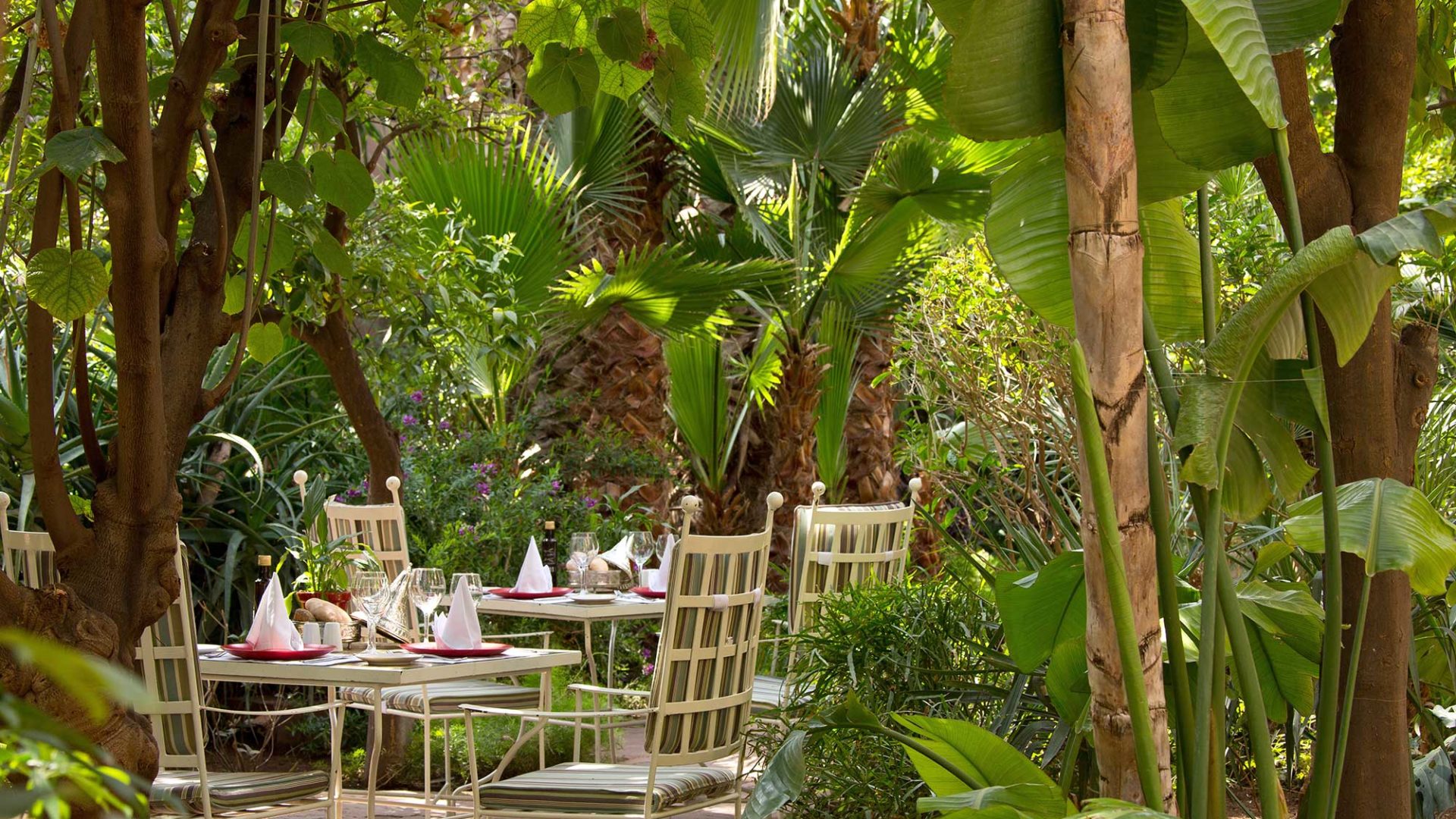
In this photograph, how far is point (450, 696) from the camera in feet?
16.5

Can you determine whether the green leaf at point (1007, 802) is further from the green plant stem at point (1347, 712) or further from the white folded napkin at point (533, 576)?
the white folded napkin at point (533, 576)

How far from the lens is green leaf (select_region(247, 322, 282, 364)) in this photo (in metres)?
2.47

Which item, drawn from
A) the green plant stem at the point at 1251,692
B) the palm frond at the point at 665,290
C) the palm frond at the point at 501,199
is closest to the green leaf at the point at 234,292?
the green plant stem at the point at 1251,692

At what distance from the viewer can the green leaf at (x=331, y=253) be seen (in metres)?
2.14

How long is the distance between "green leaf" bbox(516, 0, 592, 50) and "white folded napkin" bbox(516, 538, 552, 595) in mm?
3430

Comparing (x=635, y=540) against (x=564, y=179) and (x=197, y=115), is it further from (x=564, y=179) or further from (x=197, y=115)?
(x=197, y=115)

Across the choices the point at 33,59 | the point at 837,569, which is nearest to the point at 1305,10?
the point at 33,59

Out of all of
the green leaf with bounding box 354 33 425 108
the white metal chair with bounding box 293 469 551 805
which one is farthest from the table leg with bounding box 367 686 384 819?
the green leaf with bounding box 354 33 425 108

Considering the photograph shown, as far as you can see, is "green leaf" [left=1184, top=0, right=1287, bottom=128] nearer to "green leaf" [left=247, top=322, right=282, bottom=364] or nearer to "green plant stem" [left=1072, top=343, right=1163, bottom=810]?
"green plant stem" [left=1072, top=343, right=1163, bottom=810]

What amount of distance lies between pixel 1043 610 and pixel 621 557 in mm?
3416

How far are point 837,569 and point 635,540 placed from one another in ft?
3.45

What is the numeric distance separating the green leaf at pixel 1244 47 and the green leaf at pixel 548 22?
40.3 inches

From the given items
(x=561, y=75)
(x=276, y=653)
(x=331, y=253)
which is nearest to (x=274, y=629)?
(x=276, y=653)

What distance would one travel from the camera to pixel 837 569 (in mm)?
5059
